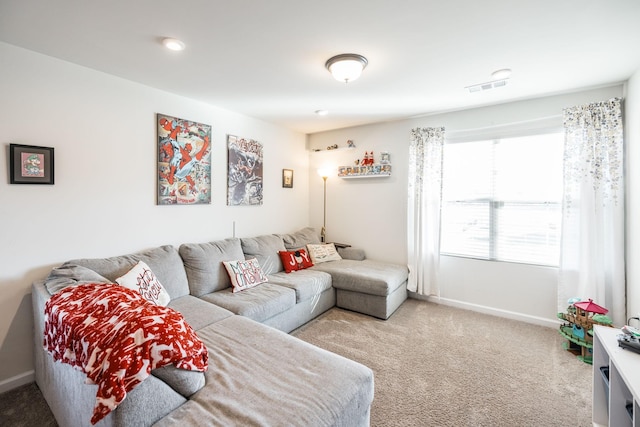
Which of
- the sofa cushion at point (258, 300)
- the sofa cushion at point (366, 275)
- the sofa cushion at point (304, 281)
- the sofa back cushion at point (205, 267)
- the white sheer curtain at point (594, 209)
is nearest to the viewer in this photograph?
the sofa cushion at point (258, 300)

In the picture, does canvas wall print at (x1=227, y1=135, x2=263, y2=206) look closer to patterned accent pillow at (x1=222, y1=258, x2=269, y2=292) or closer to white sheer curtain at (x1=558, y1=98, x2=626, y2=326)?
patterned accent pillow at (x1=222, y1=258, x2=269, y2=292)

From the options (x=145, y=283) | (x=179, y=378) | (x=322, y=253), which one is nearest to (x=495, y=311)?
(x=322, y=253)

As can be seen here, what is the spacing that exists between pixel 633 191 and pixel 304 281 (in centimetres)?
308

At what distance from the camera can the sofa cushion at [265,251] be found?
340 centimetres

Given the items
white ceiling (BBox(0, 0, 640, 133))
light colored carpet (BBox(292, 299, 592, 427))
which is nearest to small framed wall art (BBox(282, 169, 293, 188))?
white ceiling (BBox(0, 0, 640, 133))

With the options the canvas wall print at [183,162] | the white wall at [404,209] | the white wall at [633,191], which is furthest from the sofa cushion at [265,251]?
the white wall at [633,191]

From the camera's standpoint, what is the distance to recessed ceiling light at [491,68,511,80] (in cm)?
241

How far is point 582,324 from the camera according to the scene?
246cm

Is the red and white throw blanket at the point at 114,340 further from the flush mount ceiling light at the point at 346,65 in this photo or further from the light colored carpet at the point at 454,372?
the flush mount ceiling light at the point at 346,65

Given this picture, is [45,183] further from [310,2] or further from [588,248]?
[588,248]

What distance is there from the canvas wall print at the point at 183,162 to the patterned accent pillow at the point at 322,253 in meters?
1.52

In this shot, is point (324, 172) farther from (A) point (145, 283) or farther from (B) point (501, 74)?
(A) point (145, 283)

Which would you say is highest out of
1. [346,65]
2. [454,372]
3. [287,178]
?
[346,65]

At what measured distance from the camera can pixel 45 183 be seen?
2150 millimetres
